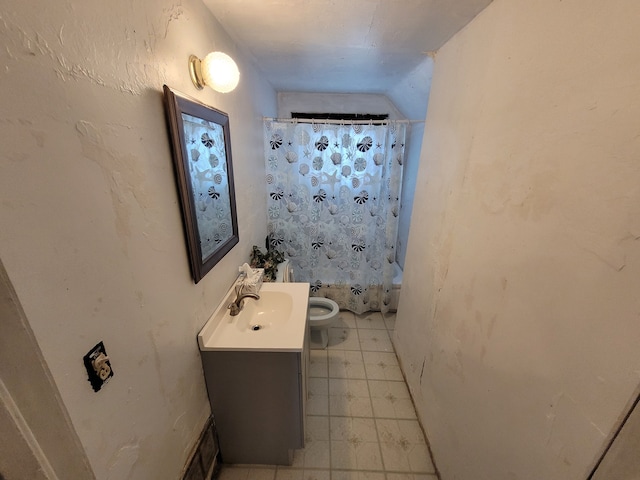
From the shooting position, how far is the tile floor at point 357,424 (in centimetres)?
140

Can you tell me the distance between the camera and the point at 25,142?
469 mm

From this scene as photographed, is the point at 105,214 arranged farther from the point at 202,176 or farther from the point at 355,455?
the point at 355,455

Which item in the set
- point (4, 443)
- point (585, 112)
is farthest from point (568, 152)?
point (4, 443)

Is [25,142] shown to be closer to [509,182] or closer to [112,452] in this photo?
[112,452]

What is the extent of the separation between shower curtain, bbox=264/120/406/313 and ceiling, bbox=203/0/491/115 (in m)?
0.45

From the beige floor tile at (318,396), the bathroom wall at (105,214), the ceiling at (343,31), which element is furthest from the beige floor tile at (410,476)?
the ceiling at (343,31)

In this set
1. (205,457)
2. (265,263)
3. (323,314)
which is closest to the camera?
(205,457)

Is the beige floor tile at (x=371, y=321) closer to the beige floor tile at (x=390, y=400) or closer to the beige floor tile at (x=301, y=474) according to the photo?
the beige floor tile at (x=390, y=400)

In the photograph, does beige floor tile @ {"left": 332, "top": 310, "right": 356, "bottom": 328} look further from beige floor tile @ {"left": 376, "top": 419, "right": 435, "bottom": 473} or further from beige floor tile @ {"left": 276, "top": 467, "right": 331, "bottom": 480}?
beige floor tile @ {"left": 276, "top": 467, "right": 331, "bottom": 480}

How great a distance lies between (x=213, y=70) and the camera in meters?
1.04

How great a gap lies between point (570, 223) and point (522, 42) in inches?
26.0

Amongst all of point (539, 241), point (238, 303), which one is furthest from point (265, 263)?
point (539, 241)

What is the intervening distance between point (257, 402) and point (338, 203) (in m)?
1.69

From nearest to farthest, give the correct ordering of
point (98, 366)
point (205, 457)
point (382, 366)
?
point (98, 366) → point (205, 457) → point (382, 366)
